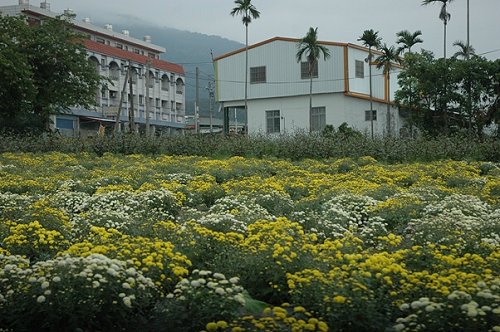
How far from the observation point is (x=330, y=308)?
3576 millimetres

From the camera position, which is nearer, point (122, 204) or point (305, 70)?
point (122, 204)

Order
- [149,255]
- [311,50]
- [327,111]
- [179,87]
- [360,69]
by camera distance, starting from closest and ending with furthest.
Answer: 1. [149,255]
2. [311,50]
3. [327,111]
4. [360,69]
5. [179,87]

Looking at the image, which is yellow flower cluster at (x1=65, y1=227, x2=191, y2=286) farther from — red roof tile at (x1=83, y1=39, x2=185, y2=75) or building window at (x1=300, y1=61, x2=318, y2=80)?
red roof tile at (x1=83, y1=39, x2=185, y2=75)

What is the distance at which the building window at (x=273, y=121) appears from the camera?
41.9 m

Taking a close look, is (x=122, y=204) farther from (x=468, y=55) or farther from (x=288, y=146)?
(x=468, y=55)

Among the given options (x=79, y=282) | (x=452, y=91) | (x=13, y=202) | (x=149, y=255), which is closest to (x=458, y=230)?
(x=149, y=255)

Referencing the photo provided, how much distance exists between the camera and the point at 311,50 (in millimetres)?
38594

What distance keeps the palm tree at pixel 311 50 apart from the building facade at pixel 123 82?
1600cm

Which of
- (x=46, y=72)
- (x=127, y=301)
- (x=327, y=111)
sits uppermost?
(x=46, y=72)

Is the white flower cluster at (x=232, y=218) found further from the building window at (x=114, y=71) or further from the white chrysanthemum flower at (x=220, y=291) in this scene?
the building window at (x=114, y=71)

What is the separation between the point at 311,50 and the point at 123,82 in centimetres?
2860

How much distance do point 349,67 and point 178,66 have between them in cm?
3774

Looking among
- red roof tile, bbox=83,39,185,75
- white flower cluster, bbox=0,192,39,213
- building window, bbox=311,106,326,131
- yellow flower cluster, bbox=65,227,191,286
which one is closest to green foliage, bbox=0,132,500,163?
white flower cluster, bbox=0,192,39,213

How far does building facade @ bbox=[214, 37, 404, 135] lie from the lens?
131 feet
